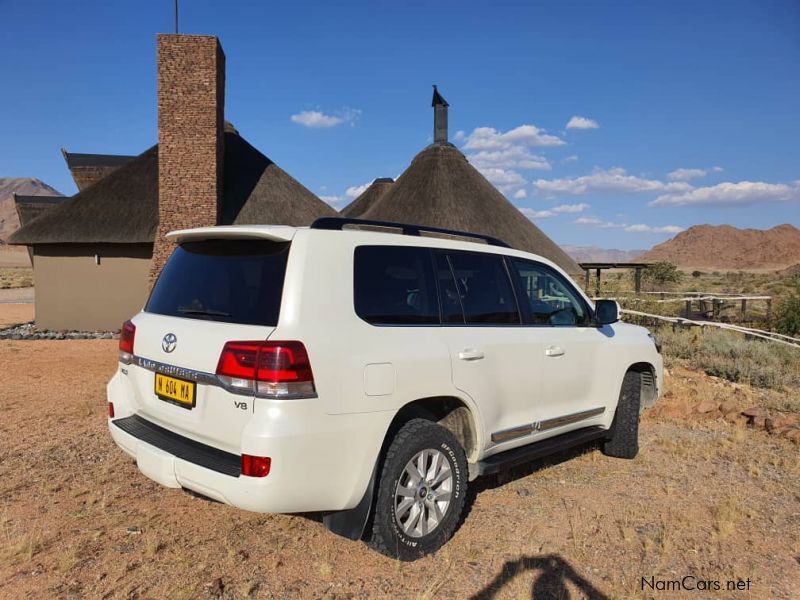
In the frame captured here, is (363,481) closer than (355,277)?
Yes

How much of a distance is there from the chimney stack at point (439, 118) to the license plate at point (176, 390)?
65.1 feet

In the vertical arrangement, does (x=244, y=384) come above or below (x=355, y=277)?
below

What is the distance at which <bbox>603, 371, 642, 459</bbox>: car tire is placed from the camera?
5246mm

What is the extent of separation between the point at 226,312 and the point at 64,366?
9125mm

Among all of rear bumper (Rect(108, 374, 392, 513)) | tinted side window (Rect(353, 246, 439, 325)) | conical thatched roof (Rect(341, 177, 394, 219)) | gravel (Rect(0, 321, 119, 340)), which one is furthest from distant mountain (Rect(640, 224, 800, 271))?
rear bumper (Rect(108, 374, 392, 513))

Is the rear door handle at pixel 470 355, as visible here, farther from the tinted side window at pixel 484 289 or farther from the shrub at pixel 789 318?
the shrub at pixel 789 318

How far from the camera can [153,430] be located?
11.2ft

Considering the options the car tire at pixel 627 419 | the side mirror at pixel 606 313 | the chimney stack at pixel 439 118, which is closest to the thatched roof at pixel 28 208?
the chimney stack at pixel 439 118

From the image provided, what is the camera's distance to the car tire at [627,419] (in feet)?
17.2

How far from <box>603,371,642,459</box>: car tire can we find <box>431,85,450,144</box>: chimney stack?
58.6ft

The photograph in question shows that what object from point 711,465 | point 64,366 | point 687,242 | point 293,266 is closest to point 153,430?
point 293,266

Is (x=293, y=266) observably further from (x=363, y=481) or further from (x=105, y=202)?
(x=105, y=202)

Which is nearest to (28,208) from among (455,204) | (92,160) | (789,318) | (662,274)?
(92,160)

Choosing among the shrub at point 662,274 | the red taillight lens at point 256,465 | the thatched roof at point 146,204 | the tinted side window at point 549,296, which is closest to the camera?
the red taillight lens at point 256,465
